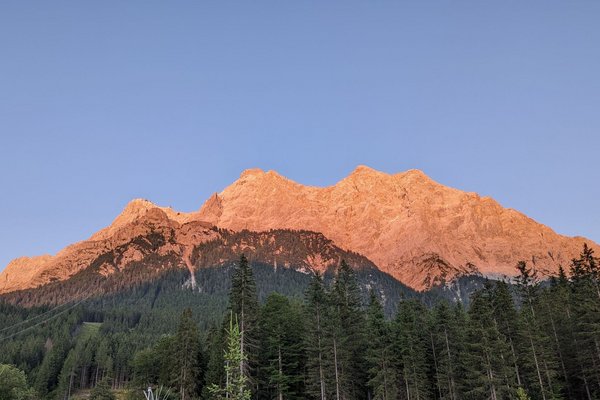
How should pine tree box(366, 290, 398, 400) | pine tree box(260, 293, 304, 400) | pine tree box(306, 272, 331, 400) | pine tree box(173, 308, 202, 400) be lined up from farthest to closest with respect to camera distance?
pine tree box(173, 308, 202, 400) < pine tree box(260, 293, 304, 400) < pine tree box(306, 272, 331, 400) < pine tree box(366, 290, 398, 400)

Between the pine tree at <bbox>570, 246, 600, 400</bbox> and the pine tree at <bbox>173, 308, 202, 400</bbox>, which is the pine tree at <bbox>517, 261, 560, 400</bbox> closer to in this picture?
the pine tree at <bbox>570, 246, 600, 400</bbox>

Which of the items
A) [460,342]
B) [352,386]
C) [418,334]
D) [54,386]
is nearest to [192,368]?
[352,386]

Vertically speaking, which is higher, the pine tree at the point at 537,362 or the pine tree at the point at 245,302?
the pine tree at the point at 245,302

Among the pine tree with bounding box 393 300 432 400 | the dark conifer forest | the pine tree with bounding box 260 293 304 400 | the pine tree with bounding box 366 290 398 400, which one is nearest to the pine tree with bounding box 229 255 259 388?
the dark conifer forest

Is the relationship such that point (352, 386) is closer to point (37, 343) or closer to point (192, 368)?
point (192, 368)

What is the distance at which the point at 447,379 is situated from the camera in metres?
71.9

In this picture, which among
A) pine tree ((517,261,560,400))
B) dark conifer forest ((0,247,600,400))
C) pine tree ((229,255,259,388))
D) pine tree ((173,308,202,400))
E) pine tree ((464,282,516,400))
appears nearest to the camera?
pine tree ((464,282,516,400))

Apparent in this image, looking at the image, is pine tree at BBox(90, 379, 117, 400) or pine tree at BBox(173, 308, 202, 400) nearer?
pine tree at BBox(173, 308, 202, 400)

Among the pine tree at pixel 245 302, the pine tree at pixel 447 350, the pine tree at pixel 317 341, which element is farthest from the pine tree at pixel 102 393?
the pine tree at pixel 447 350

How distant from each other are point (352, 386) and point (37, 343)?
138999mm

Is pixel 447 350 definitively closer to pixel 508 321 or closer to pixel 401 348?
pixel 401 348

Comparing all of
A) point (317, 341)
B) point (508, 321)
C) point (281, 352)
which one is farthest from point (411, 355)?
point (281, 352)

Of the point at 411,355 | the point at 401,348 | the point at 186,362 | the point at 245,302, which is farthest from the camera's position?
the point at 186,362

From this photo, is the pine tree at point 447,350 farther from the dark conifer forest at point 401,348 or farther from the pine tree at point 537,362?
the pine tree at point 537,362
